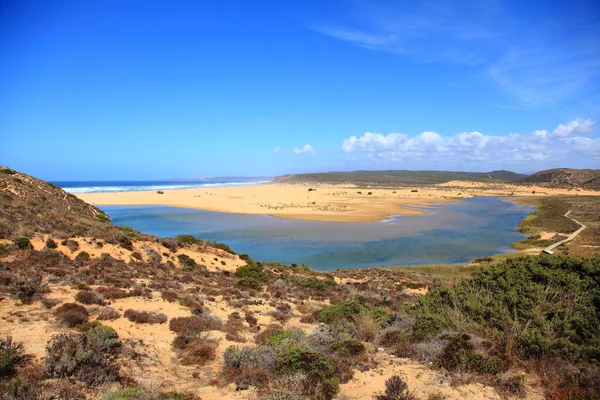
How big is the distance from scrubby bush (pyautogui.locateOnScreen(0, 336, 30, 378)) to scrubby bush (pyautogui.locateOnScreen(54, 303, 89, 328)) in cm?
187

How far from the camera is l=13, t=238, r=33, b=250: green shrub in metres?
14.3

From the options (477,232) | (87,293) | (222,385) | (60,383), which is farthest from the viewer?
(477,232)

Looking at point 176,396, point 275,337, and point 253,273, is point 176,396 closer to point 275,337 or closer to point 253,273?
point 275,337

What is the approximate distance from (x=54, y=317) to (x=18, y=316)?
742 millimetres

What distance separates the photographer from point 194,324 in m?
9.62

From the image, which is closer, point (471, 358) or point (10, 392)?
point (10, 392)

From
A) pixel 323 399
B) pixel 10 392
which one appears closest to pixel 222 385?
pixel 323 399

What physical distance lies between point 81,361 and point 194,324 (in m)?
3.60

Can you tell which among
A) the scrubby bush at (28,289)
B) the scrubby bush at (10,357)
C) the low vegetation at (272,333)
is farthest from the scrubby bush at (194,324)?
the scrubby bush at (28,289)

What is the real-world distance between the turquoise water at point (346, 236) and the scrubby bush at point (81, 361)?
63.8 feet

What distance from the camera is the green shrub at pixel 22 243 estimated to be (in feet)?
46.8

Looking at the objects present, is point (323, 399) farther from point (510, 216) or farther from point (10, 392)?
point (510, 216)

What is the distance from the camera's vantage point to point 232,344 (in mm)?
8719

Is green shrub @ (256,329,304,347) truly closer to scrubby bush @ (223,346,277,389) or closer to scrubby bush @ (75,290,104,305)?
scrubby bush @ (223,346,277,389)
